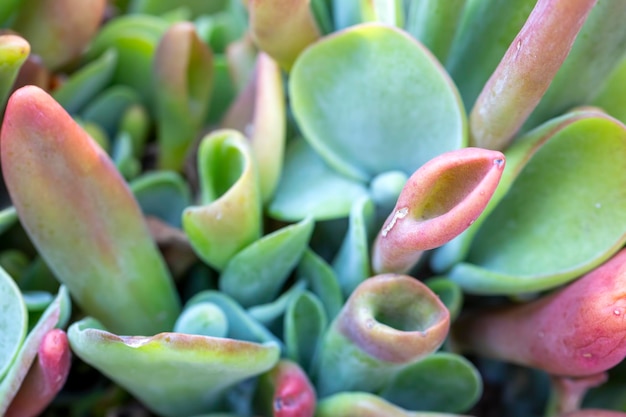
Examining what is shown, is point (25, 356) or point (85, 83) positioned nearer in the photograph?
point (25, 356)

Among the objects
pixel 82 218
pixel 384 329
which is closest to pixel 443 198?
pixel 384 329

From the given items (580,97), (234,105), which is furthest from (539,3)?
(234,105)

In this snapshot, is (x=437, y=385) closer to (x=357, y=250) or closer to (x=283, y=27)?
(x=357, y=250)

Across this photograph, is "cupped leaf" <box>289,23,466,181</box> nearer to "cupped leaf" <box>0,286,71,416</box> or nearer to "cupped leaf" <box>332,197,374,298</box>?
"cupped leaf" <box>332,197,374,298</box>

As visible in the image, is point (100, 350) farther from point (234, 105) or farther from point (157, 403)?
point (234, 105)

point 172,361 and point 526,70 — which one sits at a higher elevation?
point 526,70

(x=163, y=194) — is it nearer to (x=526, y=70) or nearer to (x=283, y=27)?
(x=283, y=27)

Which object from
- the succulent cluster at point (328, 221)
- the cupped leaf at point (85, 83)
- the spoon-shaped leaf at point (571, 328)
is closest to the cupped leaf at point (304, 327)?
the succulent cluster at point (328, 221)
